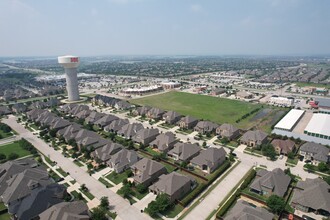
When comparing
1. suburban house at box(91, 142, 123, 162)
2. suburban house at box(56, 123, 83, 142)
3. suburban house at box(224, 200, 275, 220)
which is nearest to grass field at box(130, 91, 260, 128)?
suburban house at box(91, 142, 123, 162)

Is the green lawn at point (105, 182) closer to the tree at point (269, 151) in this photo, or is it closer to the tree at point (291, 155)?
the tree at point (269, 151)

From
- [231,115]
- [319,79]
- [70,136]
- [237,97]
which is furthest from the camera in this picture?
[319,79]

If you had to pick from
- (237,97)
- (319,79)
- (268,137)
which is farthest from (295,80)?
(268,137)

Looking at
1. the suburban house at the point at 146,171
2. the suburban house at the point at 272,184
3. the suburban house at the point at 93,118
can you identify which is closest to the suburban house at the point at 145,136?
the suburban house at the point at 146,171

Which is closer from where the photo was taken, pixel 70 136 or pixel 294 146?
pixel 294 146

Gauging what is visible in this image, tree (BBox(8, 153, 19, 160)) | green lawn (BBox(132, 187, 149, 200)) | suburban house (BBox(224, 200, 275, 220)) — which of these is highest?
suburban house (BBox(224, 200, 275, 220))

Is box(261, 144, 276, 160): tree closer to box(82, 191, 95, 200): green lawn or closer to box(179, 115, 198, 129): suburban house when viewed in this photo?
box(179, 115, 198, 129): suburban house

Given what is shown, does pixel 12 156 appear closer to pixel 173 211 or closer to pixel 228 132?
pixel 173 211

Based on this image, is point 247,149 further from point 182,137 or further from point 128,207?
point 128,207
